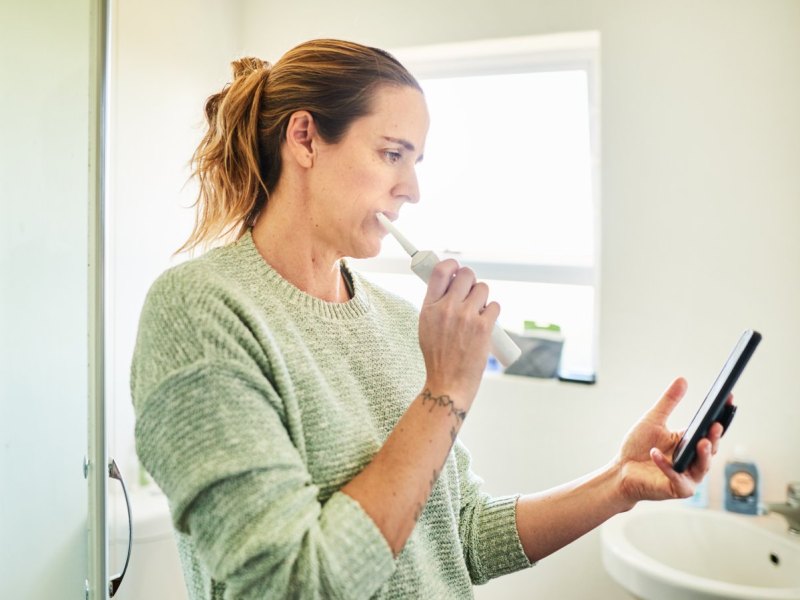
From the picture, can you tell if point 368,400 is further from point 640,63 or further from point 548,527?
point 640,63

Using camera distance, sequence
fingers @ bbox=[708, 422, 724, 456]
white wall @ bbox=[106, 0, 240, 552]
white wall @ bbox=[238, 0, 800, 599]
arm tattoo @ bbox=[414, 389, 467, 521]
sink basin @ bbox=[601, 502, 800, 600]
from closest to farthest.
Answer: arm tattoo @ bbox=[414, 389, 467, 521] → fingers @ bbox=[708, 422, 724, 456] → sink basin @ bbox=[601, 502, 800, 600] → white wall @ bbox=[238, 0, 800, 599] → white wall @ bbox=[106, 0, 240, 552]

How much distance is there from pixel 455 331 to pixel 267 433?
22 cm

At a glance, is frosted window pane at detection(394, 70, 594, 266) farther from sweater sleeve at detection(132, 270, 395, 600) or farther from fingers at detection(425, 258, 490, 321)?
sweater sleeve at detection(132, 270, 395, 600)

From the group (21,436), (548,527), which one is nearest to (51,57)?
(21,436)

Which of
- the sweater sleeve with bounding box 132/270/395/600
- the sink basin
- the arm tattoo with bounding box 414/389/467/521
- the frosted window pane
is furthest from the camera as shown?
the frosted window pane

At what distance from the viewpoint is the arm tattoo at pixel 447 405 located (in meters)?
0.65

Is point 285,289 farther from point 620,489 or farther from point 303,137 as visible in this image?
point 620,489

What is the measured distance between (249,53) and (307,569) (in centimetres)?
181

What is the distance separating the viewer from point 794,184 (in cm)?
146

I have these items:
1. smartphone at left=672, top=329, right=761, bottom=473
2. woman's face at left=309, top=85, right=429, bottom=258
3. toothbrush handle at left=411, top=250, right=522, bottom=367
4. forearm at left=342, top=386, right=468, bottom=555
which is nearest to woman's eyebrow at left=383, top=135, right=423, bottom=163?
woman's face at left=309, top=85, right=429, bottom=258

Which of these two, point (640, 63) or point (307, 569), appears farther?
point (640, 63)

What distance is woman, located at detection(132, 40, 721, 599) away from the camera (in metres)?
0.55

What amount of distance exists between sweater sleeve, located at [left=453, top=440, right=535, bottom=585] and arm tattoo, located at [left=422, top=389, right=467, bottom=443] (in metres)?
0.27

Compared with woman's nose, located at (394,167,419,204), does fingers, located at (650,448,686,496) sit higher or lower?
lower
